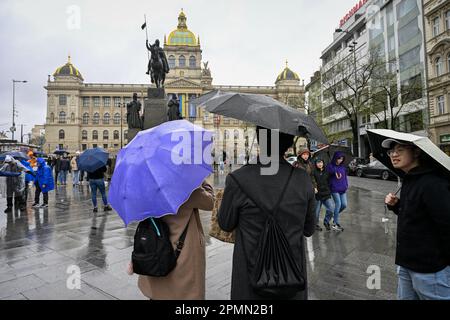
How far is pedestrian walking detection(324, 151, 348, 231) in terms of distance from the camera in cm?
586

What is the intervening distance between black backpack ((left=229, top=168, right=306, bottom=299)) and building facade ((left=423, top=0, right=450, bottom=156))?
2938 centimetres

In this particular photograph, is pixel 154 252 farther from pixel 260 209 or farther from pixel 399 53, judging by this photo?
pixel 399 53

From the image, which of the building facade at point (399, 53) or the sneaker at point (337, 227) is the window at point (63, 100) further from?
the sneaker at point (337, 227)

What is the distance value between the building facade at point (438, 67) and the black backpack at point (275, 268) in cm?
2938

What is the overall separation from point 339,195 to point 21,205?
29.7ft

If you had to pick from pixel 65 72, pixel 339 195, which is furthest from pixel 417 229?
pixel 65 72

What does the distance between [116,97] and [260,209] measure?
293ft

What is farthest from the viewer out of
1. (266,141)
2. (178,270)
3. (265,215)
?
(178,270)

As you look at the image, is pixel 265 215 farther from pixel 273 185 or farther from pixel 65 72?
pixel 65 72

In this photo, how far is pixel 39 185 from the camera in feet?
28.8

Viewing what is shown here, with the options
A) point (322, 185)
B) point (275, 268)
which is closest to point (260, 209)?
point (275, 268)

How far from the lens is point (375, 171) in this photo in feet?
66.0

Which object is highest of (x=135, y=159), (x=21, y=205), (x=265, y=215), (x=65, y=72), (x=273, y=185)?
(x=65, y=72)

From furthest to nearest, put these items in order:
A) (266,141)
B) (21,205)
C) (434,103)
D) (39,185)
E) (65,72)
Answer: (65,72) < (434,103) < (39,185) < (21,205) < (266,141)
